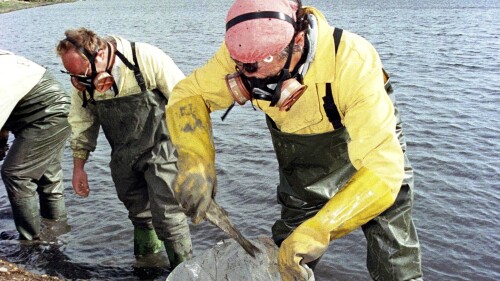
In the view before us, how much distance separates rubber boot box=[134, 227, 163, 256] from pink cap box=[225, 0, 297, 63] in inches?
99.3

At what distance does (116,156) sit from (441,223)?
3.18m

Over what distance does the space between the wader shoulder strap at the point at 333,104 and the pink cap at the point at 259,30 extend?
295mm

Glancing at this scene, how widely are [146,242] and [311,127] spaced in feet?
7.49

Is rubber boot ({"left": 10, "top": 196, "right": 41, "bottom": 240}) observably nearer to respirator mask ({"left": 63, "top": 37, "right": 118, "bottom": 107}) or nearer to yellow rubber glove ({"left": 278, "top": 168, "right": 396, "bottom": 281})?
respirator mask ({"left": 63, "top": 37, "right": 118, "bottom": 107})

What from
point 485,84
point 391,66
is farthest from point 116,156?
point 391,66

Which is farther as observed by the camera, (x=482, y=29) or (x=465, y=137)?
(x=482, y=29)

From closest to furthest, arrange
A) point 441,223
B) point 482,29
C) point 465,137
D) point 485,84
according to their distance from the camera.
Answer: point 441,223
point 465,137
point 485,84
point 482,29

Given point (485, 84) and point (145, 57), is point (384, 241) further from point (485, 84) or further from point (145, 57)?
point (485, 84)

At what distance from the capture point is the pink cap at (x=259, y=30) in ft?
6.59

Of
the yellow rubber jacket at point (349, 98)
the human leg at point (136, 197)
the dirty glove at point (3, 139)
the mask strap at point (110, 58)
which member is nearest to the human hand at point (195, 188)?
the yellow rubber jacket at point (349, 98)

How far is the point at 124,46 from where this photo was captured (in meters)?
3.55

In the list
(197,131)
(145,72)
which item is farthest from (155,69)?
(197,131)

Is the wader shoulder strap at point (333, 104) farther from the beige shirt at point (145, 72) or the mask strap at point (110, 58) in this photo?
the mask strap at point (110, 58)

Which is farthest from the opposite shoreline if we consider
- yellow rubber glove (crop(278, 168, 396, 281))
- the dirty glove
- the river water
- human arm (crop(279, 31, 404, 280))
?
yellow rubber glove (crop(278, 168, 396, 281))
